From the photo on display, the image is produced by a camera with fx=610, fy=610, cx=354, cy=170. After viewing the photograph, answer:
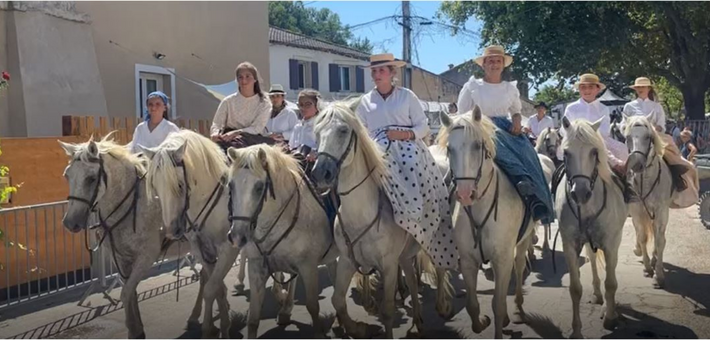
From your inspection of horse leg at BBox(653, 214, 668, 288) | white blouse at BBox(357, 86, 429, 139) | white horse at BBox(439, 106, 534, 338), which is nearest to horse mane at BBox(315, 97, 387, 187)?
white blouse at BBox(357, 86, 429, 139)

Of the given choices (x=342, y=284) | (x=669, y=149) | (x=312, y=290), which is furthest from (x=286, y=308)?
(x=669, y=149)

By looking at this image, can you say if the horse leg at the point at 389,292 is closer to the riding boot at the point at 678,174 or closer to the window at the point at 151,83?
the riding boot at the point at 678,174

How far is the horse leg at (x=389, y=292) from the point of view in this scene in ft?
15.7

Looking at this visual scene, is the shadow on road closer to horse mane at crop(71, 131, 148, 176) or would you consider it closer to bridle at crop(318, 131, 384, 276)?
bridle at crop(318, 131, 384, 276)

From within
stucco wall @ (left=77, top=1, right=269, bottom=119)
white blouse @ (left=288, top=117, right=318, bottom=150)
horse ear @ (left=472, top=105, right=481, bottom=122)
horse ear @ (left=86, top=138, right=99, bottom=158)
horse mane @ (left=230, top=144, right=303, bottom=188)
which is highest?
stucco wall @ (left=77, top=1, right=269, bottom=119)

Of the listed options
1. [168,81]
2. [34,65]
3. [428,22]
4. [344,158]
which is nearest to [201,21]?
[168,81]

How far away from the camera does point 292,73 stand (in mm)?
28281

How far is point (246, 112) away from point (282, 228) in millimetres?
1739

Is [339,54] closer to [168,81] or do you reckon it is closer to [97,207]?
[168,81]

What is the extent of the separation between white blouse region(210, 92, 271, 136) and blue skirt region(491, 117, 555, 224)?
7.78 feet

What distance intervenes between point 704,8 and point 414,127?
1798 centimetres

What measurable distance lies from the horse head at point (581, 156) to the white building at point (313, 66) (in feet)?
69.8

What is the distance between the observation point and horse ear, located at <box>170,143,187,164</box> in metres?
4.98

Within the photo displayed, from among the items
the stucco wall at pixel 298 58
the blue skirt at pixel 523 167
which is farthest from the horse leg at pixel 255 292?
the stucco wall at pixel 298 58
